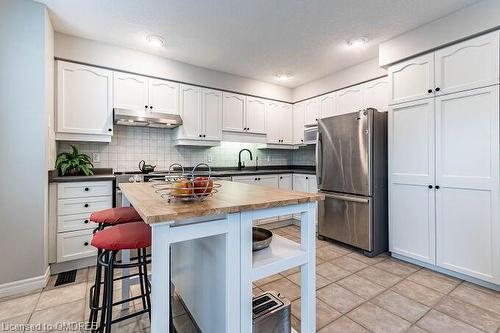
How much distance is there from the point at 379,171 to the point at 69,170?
3546 mm

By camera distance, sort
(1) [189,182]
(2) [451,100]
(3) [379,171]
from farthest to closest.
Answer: (3) [379,171]
(2) [451,100]
(1) [189,182]

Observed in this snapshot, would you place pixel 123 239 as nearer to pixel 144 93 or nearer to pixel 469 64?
pixel 144 93

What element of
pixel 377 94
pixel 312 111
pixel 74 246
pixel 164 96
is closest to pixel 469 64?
pixel 377 94

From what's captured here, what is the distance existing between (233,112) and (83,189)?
7.49 ft

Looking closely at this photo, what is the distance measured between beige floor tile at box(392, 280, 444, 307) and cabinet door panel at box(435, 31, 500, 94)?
1.82 meters

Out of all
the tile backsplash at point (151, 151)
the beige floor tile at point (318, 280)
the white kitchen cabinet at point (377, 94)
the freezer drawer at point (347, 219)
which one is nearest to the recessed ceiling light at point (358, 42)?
the white kitchen cabinet at point (377, 94)

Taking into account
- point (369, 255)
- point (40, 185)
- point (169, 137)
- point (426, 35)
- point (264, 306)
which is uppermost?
point (426, 35)

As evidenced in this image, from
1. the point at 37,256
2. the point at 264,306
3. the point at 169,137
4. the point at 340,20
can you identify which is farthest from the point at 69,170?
the point at 340,20

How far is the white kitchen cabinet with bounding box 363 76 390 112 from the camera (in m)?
3.10

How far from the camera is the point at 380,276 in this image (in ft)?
7.66

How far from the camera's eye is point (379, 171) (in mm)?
2869

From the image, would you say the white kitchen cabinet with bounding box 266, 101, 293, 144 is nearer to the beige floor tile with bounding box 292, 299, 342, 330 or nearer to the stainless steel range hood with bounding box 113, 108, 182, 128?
the stainless steel range hood with bounding box 113, 108, 182, 128

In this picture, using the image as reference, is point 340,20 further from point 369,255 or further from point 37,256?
point 37,256

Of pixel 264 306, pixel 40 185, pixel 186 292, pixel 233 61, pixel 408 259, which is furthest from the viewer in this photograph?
pixel 233 61
